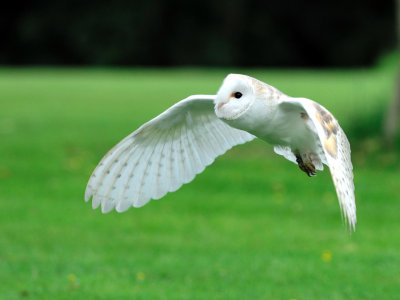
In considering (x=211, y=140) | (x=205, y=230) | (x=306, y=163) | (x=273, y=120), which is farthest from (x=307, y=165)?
(x=205, y=230)

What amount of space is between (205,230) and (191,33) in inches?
1046

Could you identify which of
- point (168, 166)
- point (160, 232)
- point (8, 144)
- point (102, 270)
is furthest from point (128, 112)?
point (168, 166)

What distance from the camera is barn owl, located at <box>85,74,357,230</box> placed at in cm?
327

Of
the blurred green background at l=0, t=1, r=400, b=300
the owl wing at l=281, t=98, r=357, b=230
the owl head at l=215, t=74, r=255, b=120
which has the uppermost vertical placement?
the owl head at l=215, t=74, r=255, b=120

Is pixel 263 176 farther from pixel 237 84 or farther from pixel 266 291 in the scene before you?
pixel 237 84

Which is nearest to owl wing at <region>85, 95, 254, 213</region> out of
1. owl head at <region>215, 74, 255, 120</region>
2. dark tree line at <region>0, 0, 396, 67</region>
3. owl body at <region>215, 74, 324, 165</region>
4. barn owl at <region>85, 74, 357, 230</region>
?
barn owl at <region>85, 74, 357, 230</region>

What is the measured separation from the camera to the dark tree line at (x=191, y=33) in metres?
31.6

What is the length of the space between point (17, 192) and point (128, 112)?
19.4 ft

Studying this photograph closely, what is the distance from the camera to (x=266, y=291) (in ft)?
16.1

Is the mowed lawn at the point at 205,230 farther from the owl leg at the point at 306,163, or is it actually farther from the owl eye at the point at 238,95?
the owl eye at the point at 238,95

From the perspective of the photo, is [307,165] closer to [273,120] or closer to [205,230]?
[273,120]

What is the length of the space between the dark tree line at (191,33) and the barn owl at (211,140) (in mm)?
27266

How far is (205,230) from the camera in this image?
6.46m

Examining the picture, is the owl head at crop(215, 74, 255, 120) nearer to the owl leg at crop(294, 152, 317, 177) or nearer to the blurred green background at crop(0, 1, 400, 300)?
the owl leg at crop(294, 152, 317, 177)
